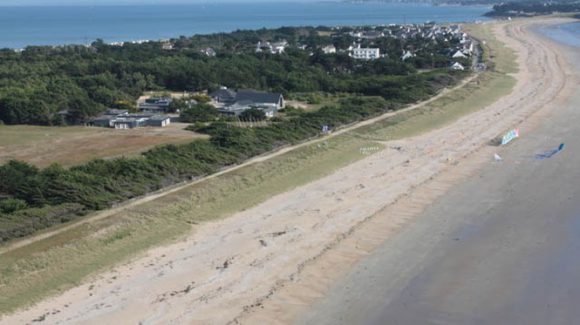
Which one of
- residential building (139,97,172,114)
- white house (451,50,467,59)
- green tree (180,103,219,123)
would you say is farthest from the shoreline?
white house (451,50,467,59)

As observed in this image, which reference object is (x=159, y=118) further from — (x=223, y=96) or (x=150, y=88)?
(x=150, y=88)

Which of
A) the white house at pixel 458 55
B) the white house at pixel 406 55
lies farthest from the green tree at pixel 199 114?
the white house at pixel 458 55

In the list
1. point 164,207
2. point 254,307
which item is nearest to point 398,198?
point 164,207

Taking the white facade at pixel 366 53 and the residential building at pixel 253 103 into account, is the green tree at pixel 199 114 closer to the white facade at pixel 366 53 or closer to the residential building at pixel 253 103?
the residential building at pixel 253 103

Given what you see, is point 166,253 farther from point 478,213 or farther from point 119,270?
point 478,213

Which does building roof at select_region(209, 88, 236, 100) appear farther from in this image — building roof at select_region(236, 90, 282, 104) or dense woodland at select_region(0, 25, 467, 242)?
dense woodland at select_region(0, 25, 467, 242)
